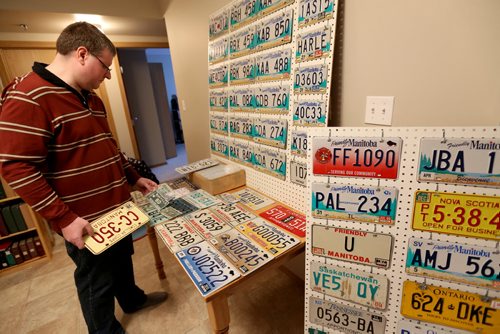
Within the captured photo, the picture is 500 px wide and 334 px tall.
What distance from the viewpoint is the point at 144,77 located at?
15.3ft

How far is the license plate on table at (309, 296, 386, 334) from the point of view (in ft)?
3.09

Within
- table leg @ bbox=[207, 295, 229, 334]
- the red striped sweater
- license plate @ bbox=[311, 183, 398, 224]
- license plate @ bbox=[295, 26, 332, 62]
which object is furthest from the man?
license plate @ bbox=[311, 183, 398, 224]

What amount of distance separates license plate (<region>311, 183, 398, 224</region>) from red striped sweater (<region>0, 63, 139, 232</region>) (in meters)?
1.06

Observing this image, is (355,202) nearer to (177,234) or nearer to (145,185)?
(177,234)

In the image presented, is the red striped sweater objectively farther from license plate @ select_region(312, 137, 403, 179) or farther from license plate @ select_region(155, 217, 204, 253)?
license plate @ select_region(312, 137, 403, 179)

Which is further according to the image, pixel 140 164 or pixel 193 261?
pixel 140 164

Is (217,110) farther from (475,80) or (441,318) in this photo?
(441,318)

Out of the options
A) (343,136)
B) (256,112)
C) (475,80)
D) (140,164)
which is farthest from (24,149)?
(140,164)

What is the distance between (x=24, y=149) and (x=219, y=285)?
943 mm

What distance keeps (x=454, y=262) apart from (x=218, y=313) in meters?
0.84

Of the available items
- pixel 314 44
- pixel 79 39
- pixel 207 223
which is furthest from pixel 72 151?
pixel 314 44

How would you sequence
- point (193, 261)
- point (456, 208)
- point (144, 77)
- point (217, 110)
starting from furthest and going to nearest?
point (144, 77), point (217, 110), point (193, 261), point (456, 208)

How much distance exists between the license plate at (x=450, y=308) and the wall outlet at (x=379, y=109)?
632 millimetres

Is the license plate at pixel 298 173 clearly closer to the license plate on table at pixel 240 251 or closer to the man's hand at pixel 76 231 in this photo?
the license plate on table at pixel 240 251
